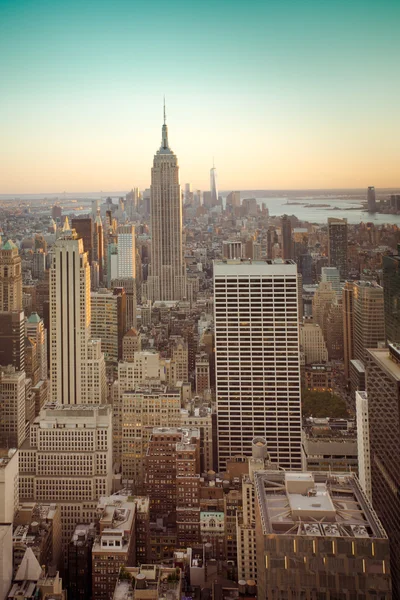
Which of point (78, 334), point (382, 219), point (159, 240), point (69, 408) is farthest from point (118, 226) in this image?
point (382, 219)

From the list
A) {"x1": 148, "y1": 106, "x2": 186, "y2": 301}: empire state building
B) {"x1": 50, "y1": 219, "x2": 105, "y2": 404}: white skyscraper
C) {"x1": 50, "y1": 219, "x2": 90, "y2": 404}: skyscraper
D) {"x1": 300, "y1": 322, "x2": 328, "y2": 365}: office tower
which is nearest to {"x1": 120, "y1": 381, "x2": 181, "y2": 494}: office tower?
{"x1": 50, "y1": 219, "x2": 105, "y2": 404}: white skyscraper

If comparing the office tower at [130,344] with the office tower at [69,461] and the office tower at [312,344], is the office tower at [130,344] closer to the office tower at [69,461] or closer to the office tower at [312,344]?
the office tower at [69,461]

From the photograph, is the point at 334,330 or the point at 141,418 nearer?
the point at 141,418

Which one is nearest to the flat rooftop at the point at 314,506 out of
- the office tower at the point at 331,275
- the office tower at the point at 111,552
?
the office tower at the point at 111,552

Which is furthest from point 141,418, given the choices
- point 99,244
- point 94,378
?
point 99,244

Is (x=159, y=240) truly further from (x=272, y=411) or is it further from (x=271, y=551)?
(x=271, y=551)

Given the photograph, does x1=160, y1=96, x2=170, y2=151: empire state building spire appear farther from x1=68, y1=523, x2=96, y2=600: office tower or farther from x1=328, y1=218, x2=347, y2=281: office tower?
x1=68, y1=523, x2=96, y2=600: office tower

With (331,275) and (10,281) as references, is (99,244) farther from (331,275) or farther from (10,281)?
(331,275)
